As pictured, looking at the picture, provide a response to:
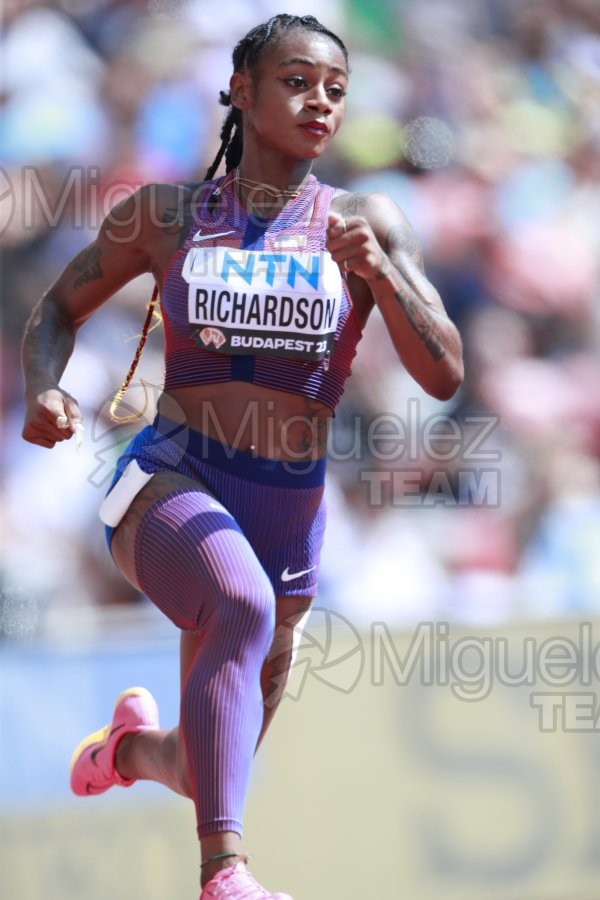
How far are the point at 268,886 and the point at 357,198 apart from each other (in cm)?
312

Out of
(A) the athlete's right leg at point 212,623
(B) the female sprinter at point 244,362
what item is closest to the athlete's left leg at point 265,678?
(B) the female sprinter at point 244,362

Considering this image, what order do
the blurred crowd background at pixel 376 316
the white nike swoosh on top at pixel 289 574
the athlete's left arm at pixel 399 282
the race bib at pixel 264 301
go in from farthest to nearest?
the blurred crowd background at pixel 376 316 → the white nike swoosh on top at pixel 289 574 → the race bib at pixel 264 301 → the athlete's left arm at pixel 399 282

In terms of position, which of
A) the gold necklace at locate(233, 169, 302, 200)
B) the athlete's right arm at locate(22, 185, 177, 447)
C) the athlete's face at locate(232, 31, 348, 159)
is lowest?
the athlete's right arm at locate(22, 185, 177, 447)

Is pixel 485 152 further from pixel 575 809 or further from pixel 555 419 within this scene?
pixel 575 809

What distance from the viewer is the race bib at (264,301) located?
342 centimetres

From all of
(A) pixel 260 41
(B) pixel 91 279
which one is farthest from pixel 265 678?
(A) pixel 260 41

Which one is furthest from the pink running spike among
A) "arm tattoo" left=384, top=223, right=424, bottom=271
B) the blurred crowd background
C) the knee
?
the blurred crowd background

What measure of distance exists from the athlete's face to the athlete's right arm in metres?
0.35

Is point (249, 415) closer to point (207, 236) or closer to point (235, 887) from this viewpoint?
point (207, 236)

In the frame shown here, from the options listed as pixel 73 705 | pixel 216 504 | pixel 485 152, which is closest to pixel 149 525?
pixel 216 504

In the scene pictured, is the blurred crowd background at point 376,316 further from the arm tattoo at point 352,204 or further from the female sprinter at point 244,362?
the arm tattoo at point 352,204

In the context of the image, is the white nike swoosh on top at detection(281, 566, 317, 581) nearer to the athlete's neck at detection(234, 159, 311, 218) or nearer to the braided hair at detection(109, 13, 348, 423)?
the braided hair at detection(109, 13, 348, 423)

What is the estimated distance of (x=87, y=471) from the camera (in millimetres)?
6340

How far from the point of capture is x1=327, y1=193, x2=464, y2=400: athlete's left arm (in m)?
3.05
